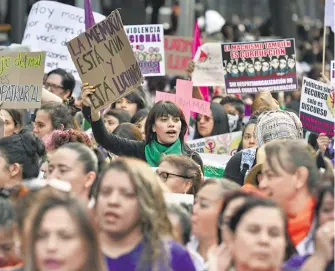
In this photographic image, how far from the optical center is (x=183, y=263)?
6887 mm

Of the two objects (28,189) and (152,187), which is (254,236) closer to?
(152,187)

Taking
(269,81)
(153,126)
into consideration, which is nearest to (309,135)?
(269,81)

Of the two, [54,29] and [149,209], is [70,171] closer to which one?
[149,209]

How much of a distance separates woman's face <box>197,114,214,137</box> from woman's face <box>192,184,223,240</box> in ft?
22.8

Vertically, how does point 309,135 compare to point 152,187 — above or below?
below

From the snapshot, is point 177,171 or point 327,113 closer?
point 177,171

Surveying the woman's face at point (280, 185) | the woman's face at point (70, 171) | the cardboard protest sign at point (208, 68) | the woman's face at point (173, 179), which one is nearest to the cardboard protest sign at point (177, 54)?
the cardboard protest sign at point (208, 68)

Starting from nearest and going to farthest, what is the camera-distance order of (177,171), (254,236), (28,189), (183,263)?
(254,236)
(183,263)
(28,189)
(177,171)

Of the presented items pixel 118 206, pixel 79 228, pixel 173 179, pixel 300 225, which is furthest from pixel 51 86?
pixel 79 228

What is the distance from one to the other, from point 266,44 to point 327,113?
2414 mm

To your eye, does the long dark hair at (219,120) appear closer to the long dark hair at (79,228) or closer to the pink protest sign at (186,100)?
the pink protest sign at (186,100)

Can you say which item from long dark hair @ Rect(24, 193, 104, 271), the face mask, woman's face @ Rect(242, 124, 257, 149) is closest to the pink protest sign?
the face mask

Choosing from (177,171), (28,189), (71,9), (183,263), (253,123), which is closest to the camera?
(183,263)

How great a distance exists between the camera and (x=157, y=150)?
423 inches
